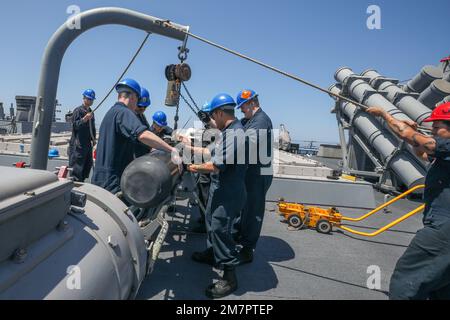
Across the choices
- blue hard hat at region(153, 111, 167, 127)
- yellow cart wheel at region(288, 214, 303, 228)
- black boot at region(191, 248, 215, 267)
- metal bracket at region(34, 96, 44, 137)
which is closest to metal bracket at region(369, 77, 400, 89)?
yellow cart wheel at region(288, 214, 303, 228)

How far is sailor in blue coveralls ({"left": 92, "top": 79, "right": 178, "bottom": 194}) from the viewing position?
2559mm

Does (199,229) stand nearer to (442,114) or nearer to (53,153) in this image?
(442,114)

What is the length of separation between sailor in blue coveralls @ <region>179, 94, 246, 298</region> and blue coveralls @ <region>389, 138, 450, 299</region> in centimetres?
135

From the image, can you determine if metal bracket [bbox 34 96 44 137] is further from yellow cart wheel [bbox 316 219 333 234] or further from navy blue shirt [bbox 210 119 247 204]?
yellow cart wheel [bbox 316 219 333 234]

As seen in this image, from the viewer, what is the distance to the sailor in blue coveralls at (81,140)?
5066 millimetres

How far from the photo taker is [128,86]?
112 inches

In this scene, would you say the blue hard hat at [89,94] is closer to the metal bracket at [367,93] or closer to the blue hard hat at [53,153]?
the blue hard hat at [53,153]

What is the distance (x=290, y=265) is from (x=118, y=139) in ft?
7.65

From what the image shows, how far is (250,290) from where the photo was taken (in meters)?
2.84

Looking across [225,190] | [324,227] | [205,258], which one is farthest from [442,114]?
[324,227]

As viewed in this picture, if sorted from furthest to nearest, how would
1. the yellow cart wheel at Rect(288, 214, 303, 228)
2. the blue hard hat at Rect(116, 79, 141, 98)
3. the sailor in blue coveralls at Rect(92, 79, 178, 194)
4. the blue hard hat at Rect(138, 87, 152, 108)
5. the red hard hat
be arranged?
the yellow cart wheel at Rect(288, 214, 303, 228) → the blue hard hat at Rect(138, 87, 152, 108) → the blue hard hat at Rect(116, 79, 141, 98) → the sailor in blue coveralls at Rect(92, 79, 178, 194) → the red hard hat

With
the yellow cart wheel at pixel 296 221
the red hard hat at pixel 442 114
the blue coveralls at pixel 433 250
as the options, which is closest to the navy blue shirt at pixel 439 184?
the blue coveralls at pixel 433 250

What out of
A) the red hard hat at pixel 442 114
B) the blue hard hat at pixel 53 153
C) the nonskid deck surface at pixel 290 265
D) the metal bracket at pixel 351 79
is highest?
the metal bracket at pixel 351 79
